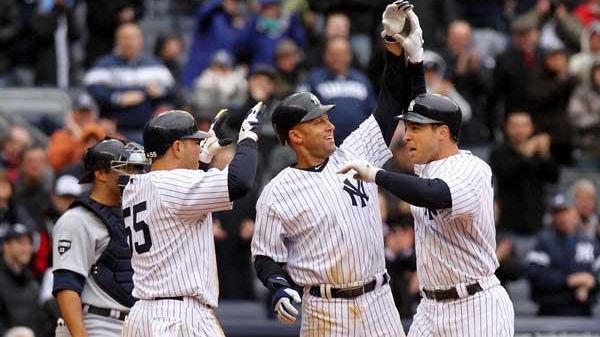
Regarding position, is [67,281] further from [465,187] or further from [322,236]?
[465,187]

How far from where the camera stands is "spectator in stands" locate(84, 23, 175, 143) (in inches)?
559

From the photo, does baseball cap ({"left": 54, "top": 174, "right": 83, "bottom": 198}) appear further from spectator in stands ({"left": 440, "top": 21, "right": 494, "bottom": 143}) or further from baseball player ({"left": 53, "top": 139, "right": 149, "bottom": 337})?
spectator in stands ({"left": 440, "top": 21, "right": 494, "bottom": 143})

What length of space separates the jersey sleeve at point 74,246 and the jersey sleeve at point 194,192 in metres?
0.79

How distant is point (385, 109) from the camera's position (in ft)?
27.2

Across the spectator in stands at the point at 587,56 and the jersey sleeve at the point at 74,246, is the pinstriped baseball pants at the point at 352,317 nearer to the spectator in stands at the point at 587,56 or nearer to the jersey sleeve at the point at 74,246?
the jersey sleeve at the point at 74,246

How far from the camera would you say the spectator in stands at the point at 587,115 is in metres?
14.6

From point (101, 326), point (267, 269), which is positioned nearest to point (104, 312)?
point (101, 326)

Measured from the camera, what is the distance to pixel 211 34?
15688mm

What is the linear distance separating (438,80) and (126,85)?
9.57 feet

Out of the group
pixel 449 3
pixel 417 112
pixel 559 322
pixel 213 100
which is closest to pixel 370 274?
pixel 417 112

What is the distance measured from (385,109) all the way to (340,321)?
1.21m

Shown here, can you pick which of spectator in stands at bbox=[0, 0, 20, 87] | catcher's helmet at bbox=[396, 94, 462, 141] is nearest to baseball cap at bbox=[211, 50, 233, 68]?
spectator in stands at bbox=[0, 0, 20, 87]

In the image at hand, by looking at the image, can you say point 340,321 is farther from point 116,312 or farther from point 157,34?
point 157,34

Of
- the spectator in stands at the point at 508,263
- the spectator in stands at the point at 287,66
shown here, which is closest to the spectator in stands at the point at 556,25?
the spectator in stands at the point at 287,66
